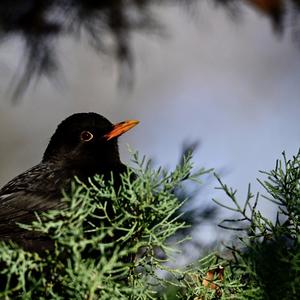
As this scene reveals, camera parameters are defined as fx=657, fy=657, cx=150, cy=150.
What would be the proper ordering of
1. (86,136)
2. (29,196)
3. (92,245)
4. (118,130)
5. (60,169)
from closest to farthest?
(92,245) → (29,196) → (60,169) → (118,130) → (86,136)

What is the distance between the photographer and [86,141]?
10.5 feet

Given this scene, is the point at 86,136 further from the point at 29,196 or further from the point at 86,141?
the point at 29,196

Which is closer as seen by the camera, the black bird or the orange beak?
the black bird

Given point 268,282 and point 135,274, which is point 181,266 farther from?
point 268,282

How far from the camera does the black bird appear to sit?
2596 millimetres

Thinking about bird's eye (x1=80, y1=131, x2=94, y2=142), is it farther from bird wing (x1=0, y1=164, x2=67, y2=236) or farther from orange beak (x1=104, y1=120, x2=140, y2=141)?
bird wing (x1=0, y1=164, x2=67, y2=236)

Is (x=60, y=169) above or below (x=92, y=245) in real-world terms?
above

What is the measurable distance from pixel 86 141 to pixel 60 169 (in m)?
0.29

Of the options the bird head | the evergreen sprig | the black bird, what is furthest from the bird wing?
the evergreen sprig

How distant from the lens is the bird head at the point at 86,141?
313 centimetres

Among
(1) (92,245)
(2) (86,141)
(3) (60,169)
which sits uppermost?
(2) (86,141)

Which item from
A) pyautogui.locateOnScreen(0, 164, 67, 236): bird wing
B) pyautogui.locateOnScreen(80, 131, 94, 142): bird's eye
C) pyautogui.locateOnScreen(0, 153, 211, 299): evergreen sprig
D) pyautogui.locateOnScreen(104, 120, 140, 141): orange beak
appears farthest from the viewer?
pyautogui.locateOnScreen(80, 131, 94, 142): bird's eye

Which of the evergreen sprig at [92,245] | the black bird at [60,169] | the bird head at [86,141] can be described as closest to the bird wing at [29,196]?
the black bird at [60,169]

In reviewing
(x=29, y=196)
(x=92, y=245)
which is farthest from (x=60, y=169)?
(x=92, y=245)
